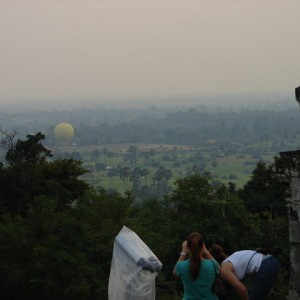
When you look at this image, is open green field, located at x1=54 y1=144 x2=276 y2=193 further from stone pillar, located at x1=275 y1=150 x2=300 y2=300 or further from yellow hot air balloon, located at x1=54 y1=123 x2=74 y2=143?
stone pillar, located at x1=275 y1=150 x2=300 y2=300

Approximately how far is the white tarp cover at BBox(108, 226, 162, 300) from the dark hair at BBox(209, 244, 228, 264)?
1.78 ft

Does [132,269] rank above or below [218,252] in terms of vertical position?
below

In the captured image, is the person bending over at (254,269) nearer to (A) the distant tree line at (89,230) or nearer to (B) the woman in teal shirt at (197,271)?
(B) the woman in teal shirt at (197,271)

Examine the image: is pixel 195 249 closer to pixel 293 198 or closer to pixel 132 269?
pixel 132 269

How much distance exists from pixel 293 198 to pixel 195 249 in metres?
2.04

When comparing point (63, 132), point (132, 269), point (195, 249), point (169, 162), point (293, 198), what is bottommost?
point (169, 162)

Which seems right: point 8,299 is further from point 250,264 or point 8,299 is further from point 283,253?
point 250,264

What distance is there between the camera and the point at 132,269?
5.27 metres

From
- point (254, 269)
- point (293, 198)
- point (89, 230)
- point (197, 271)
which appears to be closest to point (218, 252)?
point (254, 269)

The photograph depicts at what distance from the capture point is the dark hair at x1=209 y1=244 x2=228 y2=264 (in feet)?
17.7

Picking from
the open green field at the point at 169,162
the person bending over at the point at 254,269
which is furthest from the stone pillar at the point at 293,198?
the open green field at the point at 169,162

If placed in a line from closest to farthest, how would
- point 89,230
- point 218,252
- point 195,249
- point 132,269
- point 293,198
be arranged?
point 195,249 < point 132,269 < point 218,252 < point 293,198 < point 89,230

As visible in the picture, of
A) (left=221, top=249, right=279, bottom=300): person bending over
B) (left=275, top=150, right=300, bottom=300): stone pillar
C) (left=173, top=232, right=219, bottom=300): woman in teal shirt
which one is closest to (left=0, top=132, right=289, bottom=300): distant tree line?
(left=275, top=150, right=300, bottom=300): stone pillar

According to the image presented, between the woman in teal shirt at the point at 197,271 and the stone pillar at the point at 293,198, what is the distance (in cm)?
177
